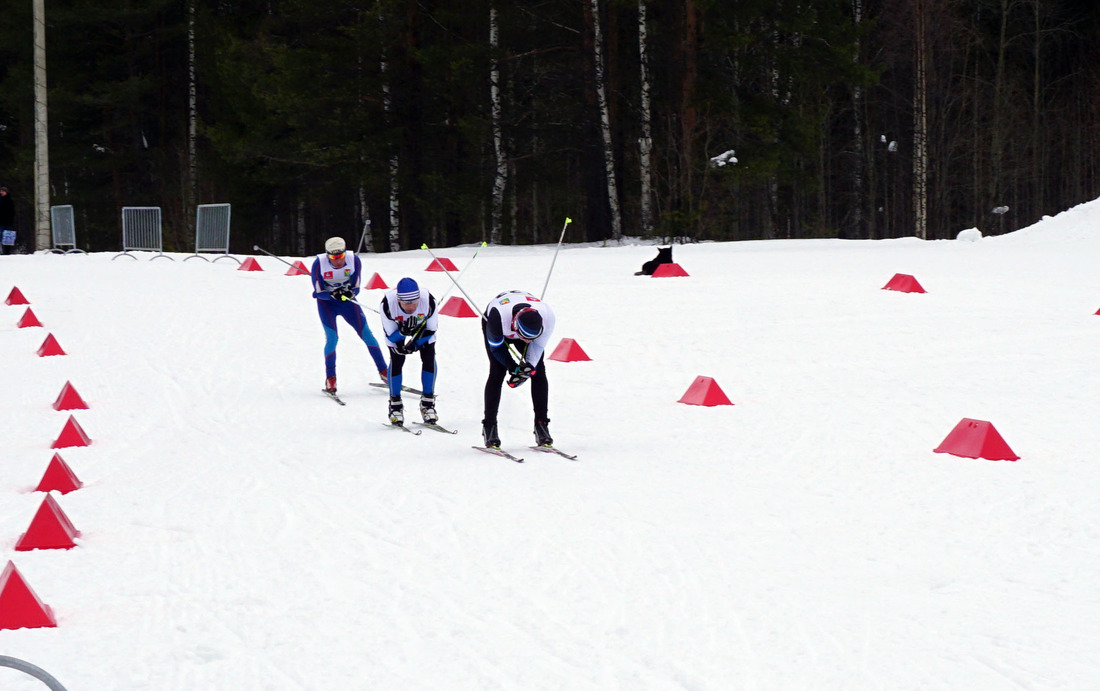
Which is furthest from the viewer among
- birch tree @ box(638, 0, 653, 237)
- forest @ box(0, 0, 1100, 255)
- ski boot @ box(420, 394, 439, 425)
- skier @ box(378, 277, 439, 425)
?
forest @ box(0, 0, 1100, 255)

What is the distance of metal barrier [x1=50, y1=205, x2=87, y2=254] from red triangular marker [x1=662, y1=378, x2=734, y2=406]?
20644 mm

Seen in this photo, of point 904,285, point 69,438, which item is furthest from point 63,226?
point 69,438

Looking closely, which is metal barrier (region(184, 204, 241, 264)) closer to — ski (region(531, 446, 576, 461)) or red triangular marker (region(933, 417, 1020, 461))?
ski (region(531, 446, 576, 461))

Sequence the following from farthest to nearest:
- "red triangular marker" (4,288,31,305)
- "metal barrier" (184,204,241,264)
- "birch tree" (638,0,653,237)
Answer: "birch tree" (638,0,653,237)
"metal barrier" (184,204,241,264)
"red triangular marker" (4,288,31,305)

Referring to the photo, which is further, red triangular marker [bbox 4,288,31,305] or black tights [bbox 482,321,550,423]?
red triangular marker [bbox 4,288,31,305]

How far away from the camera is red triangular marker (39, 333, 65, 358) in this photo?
13891 millimetres

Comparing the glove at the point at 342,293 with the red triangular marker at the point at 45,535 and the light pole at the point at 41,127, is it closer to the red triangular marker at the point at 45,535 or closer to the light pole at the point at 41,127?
the red triangular marker at the point at 45,535

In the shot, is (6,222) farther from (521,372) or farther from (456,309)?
(521,372)

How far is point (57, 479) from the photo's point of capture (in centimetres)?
798

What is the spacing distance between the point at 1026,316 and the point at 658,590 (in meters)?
10.8

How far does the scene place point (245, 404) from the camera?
11289mm

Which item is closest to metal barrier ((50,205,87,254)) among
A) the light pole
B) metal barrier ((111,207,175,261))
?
the light pole

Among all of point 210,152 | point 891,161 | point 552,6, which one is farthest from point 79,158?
point 891,161

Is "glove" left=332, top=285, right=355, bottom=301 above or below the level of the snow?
above
